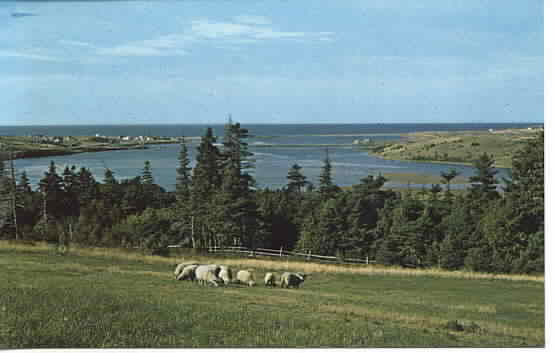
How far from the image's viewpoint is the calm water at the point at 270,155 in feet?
62.4

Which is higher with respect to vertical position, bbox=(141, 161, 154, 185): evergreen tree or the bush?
bbox=(141, 161, 154, 185): evergreen tree

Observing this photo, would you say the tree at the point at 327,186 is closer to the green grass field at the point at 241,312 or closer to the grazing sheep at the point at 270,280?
the green grass field at the point at 241,312

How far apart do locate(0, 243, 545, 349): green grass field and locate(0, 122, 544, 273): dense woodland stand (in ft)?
15.0

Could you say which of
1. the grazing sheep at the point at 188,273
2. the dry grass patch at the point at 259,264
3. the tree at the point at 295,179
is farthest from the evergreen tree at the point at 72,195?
the grazing sheep at the point at 188,273

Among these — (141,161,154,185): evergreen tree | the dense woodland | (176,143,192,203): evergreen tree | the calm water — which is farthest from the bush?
(141,161,154,185): evergreen tree

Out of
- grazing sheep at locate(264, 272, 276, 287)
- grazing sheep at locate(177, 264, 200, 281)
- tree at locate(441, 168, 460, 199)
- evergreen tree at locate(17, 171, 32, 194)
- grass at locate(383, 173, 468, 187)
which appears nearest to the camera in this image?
grazing sheep at locate(177, 264, 200, 281)

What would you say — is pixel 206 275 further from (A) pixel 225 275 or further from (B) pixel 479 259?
(B) pixel 479 259

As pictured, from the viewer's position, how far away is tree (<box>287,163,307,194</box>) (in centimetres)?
2592

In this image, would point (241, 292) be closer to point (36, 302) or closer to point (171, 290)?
point (171, 290)

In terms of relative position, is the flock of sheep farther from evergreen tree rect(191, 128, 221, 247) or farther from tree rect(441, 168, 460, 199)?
tree rect(441, 168, 460, 199)

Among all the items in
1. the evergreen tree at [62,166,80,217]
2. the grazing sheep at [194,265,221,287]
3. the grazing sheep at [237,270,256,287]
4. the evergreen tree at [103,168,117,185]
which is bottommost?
the grazing sheep at [237,270,256,287]

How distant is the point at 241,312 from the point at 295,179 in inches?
635

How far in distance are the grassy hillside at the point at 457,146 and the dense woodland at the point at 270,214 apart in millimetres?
527

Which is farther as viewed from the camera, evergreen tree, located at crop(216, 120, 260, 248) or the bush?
the bush
